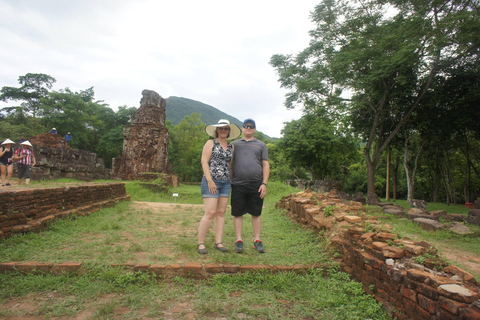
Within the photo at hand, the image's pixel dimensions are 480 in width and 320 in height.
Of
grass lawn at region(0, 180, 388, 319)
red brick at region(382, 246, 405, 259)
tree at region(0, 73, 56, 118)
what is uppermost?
tree at region(0, 73, 56, 118)

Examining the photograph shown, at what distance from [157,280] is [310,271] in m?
1.68

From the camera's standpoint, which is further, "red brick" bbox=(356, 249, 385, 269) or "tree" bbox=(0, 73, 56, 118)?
"tree" bbox=(0, 73, 56, 118)

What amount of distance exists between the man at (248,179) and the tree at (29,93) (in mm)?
43354

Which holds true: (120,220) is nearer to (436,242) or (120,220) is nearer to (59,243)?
(59,243)

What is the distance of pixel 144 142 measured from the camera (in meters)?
17.0

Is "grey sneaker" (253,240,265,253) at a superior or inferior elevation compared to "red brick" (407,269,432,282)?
inferior

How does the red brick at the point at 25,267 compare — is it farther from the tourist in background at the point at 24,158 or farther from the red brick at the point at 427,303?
the tourist in background at the point at 24,158

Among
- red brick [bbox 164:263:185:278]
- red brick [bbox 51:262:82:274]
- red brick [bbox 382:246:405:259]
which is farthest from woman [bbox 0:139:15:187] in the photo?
red brick [bbox 382:246:405:259]

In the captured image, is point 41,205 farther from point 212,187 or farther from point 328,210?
point 328,210

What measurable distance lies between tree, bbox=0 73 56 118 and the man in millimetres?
43354

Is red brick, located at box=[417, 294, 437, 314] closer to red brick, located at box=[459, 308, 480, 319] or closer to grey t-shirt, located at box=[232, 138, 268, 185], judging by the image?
red brick, located at box=[459, 308, 480, 319]

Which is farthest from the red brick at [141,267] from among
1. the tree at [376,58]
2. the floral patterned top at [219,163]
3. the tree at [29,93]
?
the tree at [29,93]

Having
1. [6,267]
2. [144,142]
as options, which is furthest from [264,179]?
[144,142]

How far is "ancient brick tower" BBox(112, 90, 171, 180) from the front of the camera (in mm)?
16984
